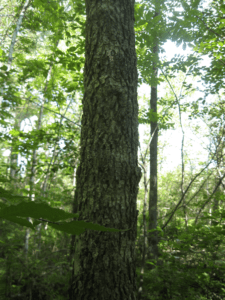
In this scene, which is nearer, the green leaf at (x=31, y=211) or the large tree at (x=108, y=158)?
the green leaf at (x=31, y=211)

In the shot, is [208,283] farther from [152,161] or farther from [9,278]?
[152,161]

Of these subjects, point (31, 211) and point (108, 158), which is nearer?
point (31, 211)

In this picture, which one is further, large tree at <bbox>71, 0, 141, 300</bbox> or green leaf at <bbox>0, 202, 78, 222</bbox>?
large tree at <bbox>71, 0, 141, 300</bbox>

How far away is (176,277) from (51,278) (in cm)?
191

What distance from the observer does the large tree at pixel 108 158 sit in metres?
1.16

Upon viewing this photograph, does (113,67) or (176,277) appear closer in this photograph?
(113,67)

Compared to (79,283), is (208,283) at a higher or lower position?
lower

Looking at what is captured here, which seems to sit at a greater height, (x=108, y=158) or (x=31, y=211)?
(x=108, y=158)

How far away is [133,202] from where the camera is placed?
1.34 meters

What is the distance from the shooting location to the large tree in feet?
3.81

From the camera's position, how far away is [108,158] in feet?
4.38

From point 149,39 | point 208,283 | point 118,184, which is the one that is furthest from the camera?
point 149,39

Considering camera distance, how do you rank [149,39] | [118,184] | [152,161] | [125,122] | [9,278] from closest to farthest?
[118,184] < [125,122] < [9,278] < [149,39] < [152,161]

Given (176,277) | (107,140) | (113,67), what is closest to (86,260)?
(107,140)
